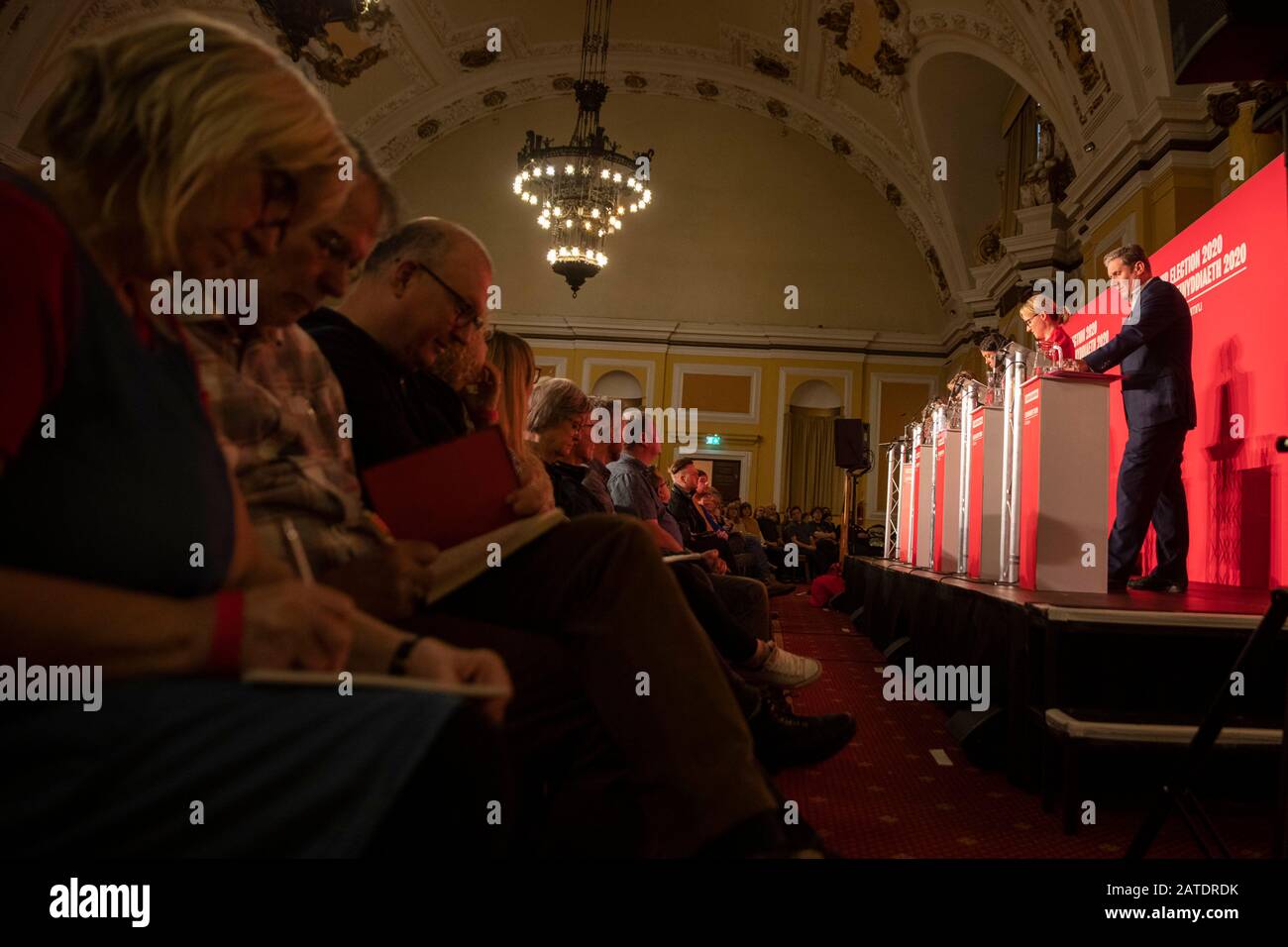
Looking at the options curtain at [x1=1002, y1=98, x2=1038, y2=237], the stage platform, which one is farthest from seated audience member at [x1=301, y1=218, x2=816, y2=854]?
curtain at [x1=1002, y1=98, x2=1038, y2=237]

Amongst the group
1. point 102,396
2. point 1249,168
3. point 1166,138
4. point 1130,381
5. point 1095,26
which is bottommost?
point 102,396

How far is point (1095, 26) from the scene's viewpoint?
658 centimetres

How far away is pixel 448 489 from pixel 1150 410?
12.0ft

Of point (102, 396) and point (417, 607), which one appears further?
point (417, 607)

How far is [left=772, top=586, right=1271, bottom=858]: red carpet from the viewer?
180 centimetres

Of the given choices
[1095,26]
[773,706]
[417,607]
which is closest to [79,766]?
[417,607]

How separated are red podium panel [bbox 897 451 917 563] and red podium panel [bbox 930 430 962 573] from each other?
1273mm

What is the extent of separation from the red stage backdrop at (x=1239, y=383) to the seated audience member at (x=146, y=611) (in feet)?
13.6

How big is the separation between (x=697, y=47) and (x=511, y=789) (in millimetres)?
13278

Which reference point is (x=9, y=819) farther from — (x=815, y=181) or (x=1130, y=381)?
(x=815, y=181)

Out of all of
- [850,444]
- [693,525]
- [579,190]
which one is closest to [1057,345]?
[693,525]

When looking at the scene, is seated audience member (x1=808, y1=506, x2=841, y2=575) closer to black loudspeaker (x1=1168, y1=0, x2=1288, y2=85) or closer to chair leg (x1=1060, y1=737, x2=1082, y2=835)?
chair leg (x1=1060, y1=737, x2=1082, y2=835)

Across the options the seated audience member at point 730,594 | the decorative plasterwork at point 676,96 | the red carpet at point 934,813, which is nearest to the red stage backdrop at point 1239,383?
the red carpet at point 934,813

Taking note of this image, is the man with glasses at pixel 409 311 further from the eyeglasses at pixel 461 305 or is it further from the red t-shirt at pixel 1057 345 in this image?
the red t-shirt at pixel 1057 345
